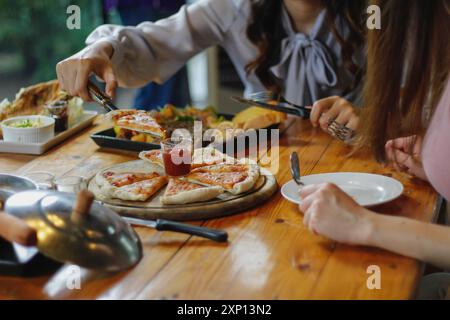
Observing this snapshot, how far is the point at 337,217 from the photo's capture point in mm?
1188

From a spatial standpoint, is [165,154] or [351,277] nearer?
[351,277]

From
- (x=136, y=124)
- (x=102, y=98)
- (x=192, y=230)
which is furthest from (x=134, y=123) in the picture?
Result: (x=192, y=230)

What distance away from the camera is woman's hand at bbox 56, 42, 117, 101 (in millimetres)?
1898

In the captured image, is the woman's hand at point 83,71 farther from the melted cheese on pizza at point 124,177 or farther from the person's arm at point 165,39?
the melted cheese on pizza at point 124,177

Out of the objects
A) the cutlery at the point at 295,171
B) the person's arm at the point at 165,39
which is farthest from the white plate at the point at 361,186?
the person's arm at the point at 165,39

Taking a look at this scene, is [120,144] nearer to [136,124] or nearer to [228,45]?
[136,124]

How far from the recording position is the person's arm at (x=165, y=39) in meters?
2.32

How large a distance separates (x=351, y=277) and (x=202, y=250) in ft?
0.97

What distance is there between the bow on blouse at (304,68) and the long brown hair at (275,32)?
4 cm

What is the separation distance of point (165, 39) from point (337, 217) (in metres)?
1.50

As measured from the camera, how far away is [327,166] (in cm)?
172

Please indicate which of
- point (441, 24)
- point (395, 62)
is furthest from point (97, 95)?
point (441, 24)
